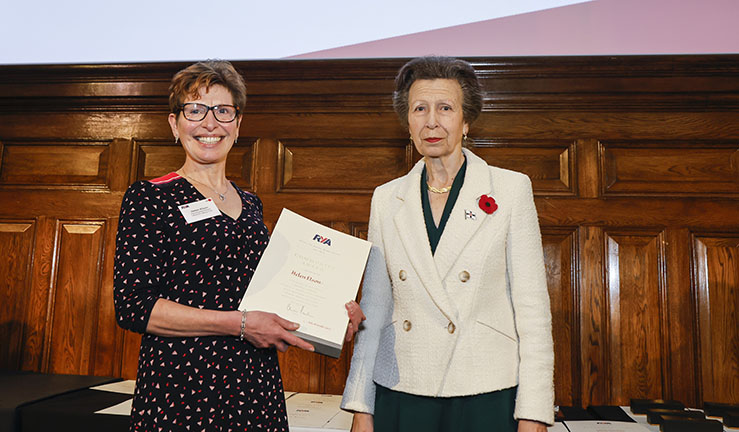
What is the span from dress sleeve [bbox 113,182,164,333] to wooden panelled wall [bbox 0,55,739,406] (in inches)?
58.8

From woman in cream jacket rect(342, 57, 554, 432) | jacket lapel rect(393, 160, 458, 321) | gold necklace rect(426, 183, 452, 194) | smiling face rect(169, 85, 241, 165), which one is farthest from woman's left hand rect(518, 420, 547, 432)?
smiling face rect(169, 85, 241, 165)

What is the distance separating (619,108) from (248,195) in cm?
196

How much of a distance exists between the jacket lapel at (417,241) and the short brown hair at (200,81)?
20.6 inches

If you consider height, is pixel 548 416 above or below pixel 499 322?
below

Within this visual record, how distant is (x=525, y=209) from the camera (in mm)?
1394

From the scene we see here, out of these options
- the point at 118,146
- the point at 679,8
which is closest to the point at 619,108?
the point at 679,8

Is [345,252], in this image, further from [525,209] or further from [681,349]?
[681,349]

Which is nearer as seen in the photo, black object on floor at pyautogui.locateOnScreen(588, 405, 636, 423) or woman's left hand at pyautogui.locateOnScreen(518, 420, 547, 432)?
woman's left hand at pyautogui.locateOnScreen(518, 420, 547, 432)

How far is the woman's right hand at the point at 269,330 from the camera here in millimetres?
1248

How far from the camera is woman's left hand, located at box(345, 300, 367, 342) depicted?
1341 millimetres

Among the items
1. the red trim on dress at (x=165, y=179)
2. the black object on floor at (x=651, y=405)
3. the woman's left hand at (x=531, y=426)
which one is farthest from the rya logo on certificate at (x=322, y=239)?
the black object on floor at (x=651, y=405)

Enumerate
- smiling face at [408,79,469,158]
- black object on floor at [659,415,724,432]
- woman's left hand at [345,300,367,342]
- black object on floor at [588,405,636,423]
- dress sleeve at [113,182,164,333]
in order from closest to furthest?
dress sleeve at [113,182,164,333] → woman's left hand at [345,300,367,342] → smiling face at [408,79,469,158] → black object on floor at [659,415,724,432] → black object on floor at [588,405,636,423]
